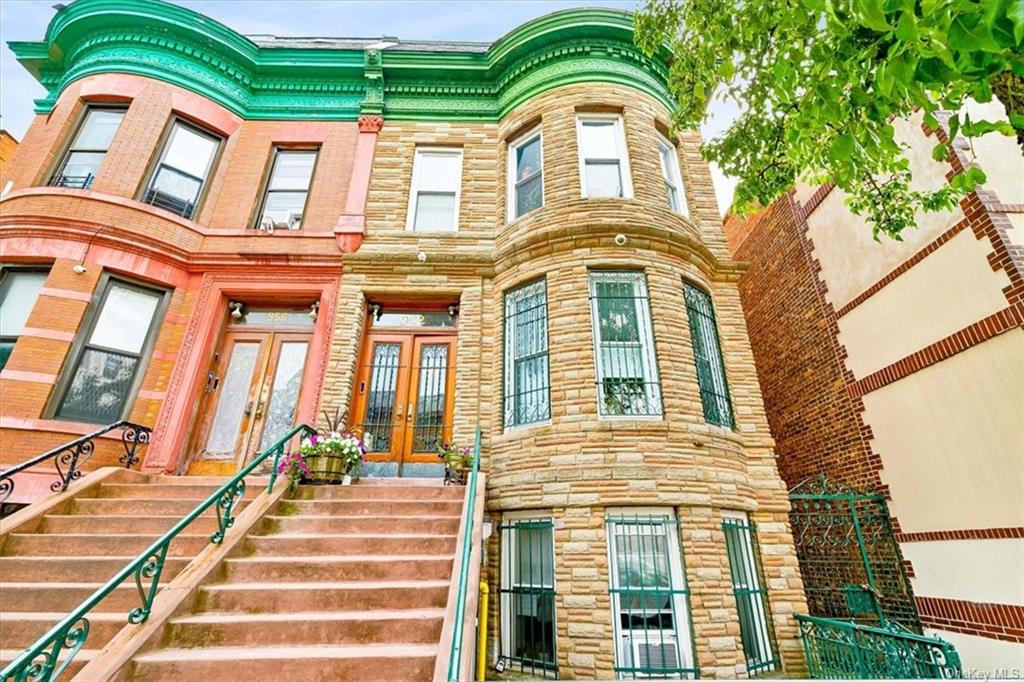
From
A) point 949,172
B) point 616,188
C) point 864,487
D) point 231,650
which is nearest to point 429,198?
point 616,188

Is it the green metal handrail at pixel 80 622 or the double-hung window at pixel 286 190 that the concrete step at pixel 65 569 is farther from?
the double-hung window at pixel 286 190

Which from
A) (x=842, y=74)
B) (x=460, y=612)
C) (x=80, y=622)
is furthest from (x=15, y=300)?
(x=842, y=74)

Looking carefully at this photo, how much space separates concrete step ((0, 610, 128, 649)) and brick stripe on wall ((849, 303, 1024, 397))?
31.8 ft

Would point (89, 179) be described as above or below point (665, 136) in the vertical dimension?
below

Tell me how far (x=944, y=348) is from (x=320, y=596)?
27.3 ft

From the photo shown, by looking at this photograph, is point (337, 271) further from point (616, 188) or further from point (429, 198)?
point (616, 188)

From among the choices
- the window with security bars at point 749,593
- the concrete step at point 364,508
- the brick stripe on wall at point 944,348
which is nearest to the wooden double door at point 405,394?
the concrete step at point 364,508

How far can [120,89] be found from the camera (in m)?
8.12

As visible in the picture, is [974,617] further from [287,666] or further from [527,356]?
[287,666]

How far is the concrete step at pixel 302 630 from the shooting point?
344 cm

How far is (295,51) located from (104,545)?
932 centimetres

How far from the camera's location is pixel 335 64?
9211 millimetres

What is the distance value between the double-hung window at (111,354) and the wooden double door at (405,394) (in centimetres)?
344

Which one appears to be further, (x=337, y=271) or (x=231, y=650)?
(x=337, y=271)
